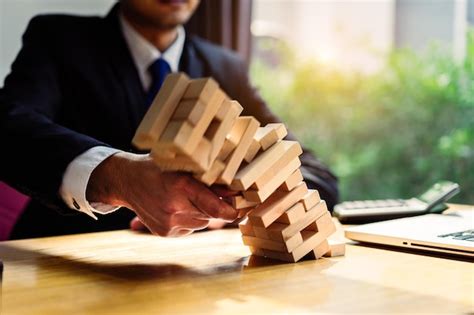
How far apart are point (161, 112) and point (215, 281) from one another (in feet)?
0.81

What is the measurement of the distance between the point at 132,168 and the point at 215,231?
1.31 ft

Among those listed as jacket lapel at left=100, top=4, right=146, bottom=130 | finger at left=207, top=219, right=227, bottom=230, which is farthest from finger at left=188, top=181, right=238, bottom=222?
jacket lapel at left=100, top=4, right=146, bottom=130

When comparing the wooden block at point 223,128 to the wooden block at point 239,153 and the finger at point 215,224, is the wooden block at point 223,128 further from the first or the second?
the finger at point 215,224

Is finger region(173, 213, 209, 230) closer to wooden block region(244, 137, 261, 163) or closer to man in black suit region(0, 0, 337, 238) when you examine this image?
wooden block region(244, 137, 261, 163)

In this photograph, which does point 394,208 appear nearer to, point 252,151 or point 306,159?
point 306,159

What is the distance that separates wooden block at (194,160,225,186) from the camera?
892mm

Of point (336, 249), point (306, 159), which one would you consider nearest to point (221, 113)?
point (336, 249)

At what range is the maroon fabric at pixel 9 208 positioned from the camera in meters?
1.84

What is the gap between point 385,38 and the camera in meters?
3.65

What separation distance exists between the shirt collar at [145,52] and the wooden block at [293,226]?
1.19 m

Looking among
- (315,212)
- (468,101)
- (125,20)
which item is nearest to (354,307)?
(315,212)

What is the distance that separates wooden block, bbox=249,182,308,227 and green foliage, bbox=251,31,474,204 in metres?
A: 1.95

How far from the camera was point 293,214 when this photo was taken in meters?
1.03

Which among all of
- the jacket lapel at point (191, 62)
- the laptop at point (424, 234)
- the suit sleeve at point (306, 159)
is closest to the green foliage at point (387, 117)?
the suit sleeve at point (306, 159)
